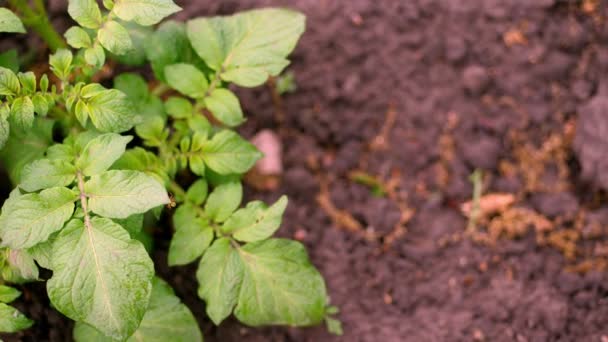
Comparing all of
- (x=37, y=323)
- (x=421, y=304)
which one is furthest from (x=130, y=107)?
(x=421, y=304)

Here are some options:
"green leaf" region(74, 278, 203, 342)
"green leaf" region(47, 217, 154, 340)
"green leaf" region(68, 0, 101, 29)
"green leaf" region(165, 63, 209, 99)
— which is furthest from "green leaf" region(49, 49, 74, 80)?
"green leaf" region(74, 278, 203, 342)

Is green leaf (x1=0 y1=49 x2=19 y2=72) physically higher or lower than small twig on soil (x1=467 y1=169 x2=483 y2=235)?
higher

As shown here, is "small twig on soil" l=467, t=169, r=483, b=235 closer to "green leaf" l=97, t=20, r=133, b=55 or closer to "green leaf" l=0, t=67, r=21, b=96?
"green leaf" l=97, t=20, r=133, b=55

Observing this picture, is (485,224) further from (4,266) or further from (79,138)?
(4,266)

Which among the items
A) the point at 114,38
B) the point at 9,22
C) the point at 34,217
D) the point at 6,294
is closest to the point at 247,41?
the point at 114,38

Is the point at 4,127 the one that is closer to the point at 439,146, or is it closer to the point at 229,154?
the point at 229,154

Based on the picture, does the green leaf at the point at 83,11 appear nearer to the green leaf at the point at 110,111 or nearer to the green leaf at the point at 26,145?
the green leaf at the point at 110,111
